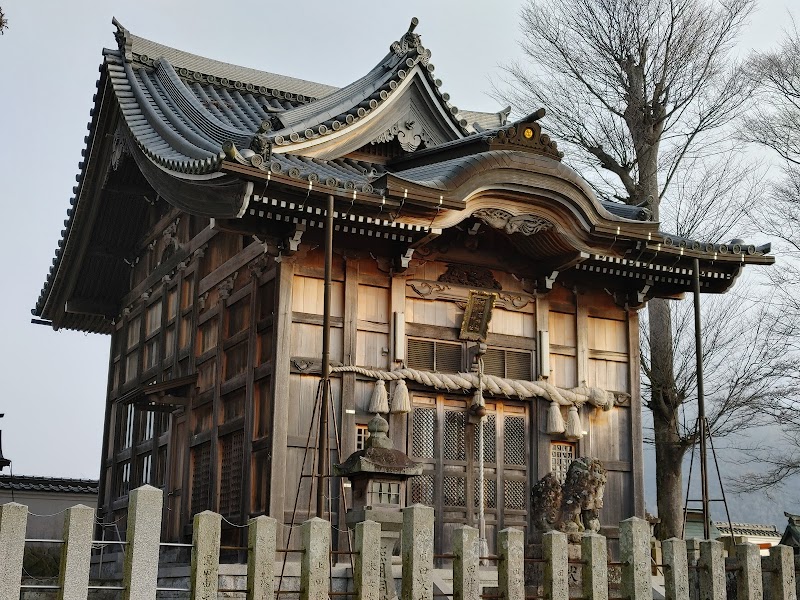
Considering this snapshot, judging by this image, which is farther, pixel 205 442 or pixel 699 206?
pixel 699 206

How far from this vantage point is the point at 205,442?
16.2m

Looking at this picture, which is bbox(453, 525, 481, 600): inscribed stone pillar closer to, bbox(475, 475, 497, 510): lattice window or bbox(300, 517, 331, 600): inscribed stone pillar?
bbox(300, 517, 331, 600): inscribed stone pillar

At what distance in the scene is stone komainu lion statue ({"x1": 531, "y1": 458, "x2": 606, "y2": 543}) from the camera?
12914 millimetres

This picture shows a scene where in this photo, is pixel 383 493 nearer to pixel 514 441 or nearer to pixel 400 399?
pixel 400 399

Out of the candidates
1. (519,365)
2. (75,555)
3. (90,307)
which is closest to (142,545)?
(75,555)

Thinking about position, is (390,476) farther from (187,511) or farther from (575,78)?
(575,78)

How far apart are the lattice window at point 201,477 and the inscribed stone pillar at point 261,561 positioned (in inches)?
249

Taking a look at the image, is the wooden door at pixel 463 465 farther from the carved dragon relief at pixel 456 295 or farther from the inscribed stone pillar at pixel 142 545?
the inscribed stone pillar at pixel 142 545

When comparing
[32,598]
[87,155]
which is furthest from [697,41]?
[32,598]

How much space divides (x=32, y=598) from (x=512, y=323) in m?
7.52

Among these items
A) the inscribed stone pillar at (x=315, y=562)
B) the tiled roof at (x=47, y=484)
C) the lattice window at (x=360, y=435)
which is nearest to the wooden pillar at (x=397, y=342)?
the lattice window at (x=360, y=435)

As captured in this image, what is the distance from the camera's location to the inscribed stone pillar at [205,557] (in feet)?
30.1

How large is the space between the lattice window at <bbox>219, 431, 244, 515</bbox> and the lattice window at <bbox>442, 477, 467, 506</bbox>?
280cm

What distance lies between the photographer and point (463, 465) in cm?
1514
